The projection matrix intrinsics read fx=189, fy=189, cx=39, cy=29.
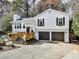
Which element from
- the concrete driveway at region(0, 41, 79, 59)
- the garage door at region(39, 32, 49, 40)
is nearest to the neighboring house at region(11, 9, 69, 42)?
the garage door at region(39, 32, 49, 40)

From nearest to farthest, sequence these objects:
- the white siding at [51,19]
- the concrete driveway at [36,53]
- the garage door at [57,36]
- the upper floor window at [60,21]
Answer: the concrete driveway at [36,53] < the upper floor window at [60,21] < the white siding at [51,19] < the garage door at [57,36]

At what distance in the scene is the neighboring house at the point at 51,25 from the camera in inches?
1346

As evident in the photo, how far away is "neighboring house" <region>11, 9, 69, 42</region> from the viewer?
34.2 meters

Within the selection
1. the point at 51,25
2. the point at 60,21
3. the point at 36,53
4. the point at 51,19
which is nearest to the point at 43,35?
the point at 51,25

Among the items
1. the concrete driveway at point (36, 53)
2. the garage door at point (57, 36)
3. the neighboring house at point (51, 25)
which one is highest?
the neighboring house at point (51, 25)

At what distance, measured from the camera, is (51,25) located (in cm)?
3516

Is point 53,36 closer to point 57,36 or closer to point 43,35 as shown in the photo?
point 57,36

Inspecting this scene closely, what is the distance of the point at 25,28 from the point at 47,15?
252 inches

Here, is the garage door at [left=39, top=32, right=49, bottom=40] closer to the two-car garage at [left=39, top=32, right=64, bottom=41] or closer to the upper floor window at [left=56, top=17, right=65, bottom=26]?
the two-car garage at [left=39, top=32, right=64, bottom=41]

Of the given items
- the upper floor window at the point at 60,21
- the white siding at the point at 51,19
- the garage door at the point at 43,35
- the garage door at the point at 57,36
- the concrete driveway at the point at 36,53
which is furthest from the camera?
the garage door at the point at 43,35

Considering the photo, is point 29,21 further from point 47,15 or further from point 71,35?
point 71,35

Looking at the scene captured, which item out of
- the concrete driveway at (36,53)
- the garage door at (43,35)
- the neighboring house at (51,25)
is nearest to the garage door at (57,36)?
the neighboring house at (51,25)

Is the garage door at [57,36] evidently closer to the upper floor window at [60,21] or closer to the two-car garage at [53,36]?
the two-car garage at [53,36]

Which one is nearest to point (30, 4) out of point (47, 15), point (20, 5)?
point (20, 5)
